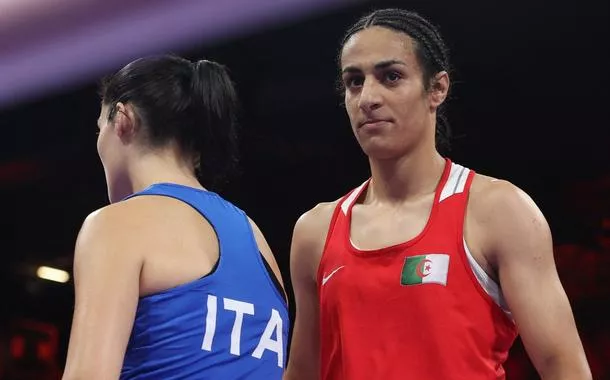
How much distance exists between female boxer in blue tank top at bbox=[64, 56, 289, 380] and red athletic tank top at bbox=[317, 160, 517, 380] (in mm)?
228

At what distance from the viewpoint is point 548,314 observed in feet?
5.23

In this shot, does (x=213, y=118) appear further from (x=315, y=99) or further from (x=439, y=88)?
(x=315, y=99)

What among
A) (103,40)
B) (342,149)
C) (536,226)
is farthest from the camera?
(342,149)

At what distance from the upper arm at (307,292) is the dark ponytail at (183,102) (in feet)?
1.15

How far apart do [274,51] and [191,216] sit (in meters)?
2.75

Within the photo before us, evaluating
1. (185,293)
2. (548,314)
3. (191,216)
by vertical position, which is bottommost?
(548,314)

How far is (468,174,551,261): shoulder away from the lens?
1.64 m

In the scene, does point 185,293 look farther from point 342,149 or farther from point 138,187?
point 342,149

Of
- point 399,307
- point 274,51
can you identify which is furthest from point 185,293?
point 274,51

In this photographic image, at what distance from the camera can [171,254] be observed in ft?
4.44

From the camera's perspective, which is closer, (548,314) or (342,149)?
(548,314)

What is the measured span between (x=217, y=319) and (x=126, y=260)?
180mm

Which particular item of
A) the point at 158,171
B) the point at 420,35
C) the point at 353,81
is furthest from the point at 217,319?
the point at 420,35

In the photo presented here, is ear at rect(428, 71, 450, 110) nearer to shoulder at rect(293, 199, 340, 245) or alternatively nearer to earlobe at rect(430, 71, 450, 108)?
earlobe at rect(430, 71, 450, 108)
